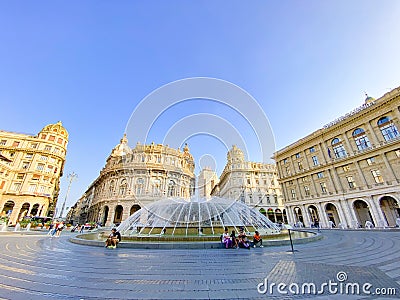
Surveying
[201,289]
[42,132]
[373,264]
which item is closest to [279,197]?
[373,264]

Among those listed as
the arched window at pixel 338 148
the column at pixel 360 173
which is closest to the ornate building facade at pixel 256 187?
the arched window at pixel 338 148

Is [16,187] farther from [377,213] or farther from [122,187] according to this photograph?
[377,213]

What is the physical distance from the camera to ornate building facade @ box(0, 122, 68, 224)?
37.7 m

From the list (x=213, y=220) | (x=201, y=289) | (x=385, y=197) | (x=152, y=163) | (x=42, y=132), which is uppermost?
(x=42, y=132)

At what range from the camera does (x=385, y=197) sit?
24422 millimetres

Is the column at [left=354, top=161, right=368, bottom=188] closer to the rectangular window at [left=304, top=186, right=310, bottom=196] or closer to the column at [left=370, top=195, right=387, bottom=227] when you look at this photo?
the column at [left=370, top=195, right=387, bottom=227]

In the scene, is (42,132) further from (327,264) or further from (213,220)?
(327,264)

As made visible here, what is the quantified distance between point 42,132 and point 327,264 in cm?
5998

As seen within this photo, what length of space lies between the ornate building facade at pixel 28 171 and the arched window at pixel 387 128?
6198 cm

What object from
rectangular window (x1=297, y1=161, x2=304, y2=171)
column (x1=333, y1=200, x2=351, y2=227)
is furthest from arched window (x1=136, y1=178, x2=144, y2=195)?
column (x1=333, y1=200, x2=351, y2=227)
